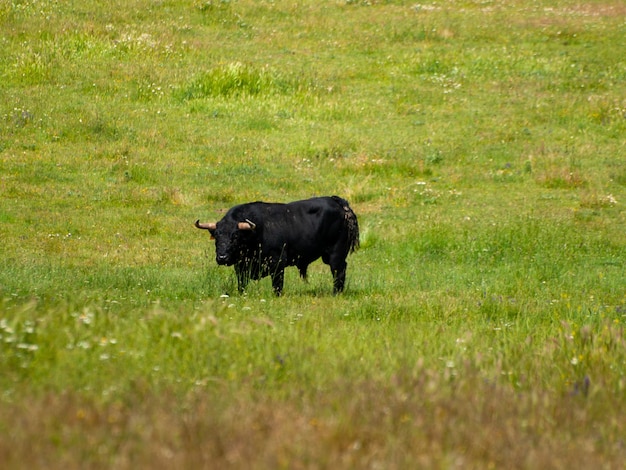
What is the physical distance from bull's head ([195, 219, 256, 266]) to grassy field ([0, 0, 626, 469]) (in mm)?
310

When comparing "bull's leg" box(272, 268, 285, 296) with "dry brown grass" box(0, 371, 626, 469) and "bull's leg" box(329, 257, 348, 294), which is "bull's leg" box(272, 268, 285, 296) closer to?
"bull's leg" box(329, 257, 348, 294)

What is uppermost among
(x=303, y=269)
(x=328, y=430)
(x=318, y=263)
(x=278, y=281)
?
(x=328, y=430)

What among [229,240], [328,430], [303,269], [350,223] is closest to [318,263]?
[303,269]

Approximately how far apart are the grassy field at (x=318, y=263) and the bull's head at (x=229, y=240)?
0.31 metres

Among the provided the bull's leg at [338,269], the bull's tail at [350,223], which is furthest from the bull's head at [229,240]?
the bull's tail at [350,223]

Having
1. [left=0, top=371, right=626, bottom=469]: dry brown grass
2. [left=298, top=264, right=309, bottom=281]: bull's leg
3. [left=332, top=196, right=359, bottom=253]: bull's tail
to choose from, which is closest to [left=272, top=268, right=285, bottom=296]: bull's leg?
[left=298, top=264, right=309, bottom=281]: bull's leg

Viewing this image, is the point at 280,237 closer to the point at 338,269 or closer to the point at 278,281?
the point at 278,281

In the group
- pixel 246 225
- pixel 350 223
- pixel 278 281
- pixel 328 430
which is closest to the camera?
pixel 328 430

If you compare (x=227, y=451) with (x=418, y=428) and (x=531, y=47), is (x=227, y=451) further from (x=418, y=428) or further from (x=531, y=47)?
(x=531, y=47)

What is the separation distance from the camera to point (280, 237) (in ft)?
47.6

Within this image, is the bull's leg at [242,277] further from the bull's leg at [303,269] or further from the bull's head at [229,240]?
the bull's leg at [303,269]

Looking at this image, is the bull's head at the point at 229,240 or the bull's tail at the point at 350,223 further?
the bull's tail at the point at 350,223

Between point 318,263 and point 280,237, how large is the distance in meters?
3.88

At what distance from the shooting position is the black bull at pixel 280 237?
14.2 m
